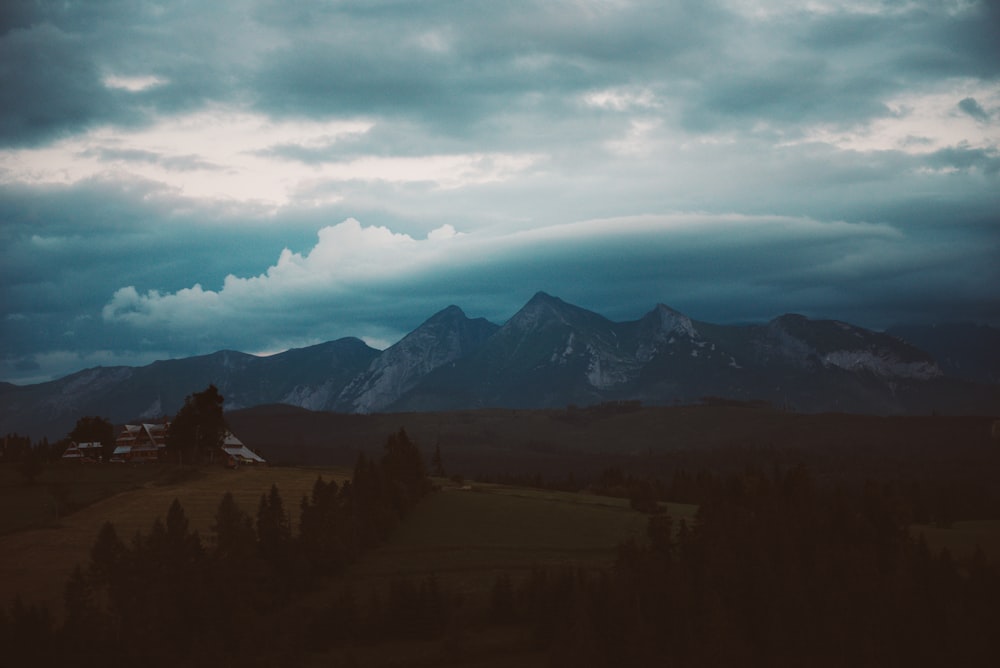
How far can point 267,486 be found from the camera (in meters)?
156

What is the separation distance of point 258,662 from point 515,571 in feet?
126

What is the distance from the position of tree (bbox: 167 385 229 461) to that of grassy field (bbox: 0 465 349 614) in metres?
12.5

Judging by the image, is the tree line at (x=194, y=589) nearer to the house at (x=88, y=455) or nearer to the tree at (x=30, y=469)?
the tree at (x=30, y=469)

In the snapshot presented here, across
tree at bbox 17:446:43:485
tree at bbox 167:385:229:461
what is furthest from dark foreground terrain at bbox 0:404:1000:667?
tree at bbox 167:385:229:461

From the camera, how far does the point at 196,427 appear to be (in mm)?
185500

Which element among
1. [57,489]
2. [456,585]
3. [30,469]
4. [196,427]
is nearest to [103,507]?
[57,489]

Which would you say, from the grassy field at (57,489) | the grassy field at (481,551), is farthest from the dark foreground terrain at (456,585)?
the grassy field at (57,489)

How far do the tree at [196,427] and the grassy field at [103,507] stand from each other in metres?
12.5

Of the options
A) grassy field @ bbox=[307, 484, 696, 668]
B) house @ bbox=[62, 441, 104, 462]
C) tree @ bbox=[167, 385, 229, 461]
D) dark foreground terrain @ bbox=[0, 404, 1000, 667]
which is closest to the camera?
dark foreground terrain @ bbox=[0, 404, 1000, 667]

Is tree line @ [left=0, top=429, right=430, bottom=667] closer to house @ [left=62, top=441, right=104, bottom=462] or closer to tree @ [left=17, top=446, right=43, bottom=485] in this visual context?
tree @ [left=17, top=446, right=43, bottom=485]

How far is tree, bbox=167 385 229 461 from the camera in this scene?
185 metres

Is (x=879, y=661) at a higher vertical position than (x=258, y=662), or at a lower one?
lower

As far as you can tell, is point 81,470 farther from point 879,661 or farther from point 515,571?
point 879,661

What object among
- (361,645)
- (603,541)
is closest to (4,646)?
(361,645)
